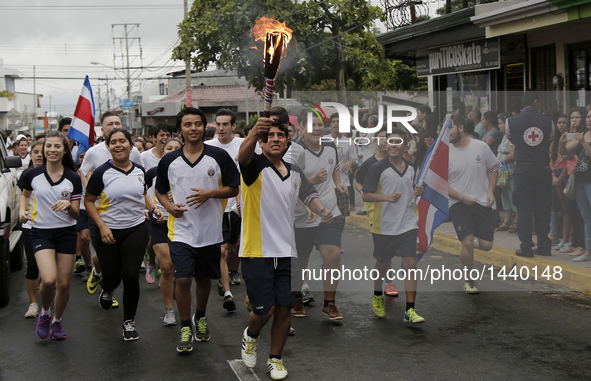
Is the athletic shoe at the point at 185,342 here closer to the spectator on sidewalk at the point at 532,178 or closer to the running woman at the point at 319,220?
the running woman at the point at 319,220

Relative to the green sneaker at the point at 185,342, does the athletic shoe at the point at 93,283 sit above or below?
above

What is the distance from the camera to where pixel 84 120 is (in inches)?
359

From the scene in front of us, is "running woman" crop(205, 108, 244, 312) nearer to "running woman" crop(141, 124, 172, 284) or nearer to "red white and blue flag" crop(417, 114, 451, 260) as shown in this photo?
"running woman" crop(141, 124, 172, 284)

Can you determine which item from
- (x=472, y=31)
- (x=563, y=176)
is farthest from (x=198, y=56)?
(x=563, y=176)

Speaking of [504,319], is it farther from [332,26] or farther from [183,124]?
[332,26]

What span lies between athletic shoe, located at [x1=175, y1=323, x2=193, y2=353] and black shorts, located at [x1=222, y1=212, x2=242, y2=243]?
6.45ft

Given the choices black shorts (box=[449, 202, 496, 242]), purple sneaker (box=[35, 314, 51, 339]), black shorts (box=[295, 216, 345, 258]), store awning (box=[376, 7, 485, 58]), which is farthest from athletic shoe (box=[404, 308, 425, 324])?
store awning (box=[376, 7, 485, 58])

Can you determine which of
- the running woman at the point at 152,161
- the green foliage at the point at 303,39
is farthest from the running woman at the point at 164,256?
the green foliage at the point at 303,39

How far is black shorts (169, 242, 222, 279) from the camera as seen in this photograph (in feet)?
18.6

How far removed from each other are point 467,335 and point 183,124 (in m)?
3.11

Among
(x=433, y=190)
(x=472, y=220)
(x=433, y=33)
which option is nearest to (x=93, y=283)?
(x=433, y=190)

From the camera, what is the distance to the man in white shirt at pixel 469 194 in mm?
7527

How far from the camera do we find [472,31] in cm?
1333

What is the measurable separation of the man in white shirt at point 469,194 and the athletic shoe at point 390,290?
2.59 feet
